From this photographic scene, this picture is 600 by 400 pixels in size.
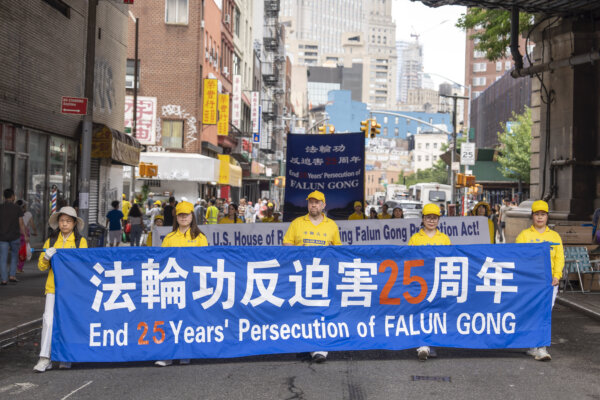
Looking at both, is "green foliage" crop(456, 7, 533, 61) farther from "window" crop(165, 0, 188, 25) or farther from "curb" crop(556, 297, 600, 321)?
"window" crop(165, 0, 188, 25)

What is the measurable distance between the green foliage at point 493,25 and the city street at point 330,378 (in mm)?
16568

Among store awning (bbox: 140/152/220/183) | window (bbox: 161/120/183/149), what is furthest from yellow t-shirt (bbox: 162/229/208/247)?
window (bbox: 161/120/183/149)

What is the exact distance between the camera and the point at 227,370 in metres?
8.32

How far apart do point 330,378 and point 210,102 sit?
38.8 meters

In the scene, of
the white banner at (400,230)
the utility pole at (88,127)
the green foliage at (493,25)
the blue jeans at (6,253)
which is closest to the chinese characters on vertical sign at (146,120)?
the green foliage at (493,25)

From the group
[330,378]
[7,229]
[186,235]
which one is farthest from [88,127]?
[330,378]

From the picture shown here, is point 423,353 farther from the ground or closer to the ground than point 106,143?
closer to the ground

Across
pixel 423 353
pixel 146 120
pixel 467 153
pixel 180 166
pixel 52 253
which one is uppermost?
pixel 146 120

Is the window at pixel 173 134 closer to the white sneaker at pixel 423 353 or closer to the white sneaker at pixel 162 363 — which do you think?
the white sneaker at pixel 162 363

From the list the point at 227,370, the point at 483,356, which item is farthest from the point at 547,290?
the point at 227,370

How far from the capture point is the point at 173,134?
4491 cm

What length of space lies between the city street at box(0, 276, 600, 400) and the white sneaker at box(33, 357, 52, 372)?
94mm

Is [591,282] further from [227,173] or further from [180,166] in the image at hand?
[227,173]

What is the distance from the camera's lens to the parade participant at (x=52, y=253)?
8281 mm
